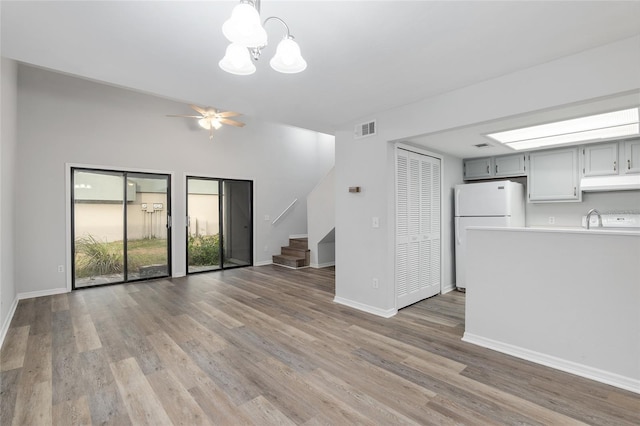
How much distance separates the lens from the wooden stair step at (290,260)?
682cm

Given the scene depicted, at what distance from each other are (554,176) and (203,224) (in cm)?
637

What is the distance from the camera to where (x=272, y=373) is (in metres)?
2.39

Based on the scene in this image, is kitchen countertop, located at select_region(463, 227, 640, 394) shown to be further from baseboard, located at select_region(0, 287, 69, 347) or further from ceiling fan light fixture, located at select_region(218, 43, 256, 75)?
baseboard, located at select_region(0, 287, 69, 347)

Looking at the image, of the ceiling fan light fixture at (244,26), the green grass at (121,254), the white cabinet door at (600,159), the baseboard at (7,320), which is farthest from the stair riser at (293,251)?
the ceiling fan light fixture at (244,26)

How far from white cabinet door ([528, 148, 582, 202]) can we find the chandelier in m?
4.40

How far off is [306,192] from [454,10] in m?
6.56

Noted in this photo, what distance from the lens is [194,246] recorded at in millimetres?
6320

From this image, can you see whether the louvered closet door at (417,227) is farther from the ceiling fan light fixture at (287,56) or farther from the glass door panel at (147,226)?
the glass door panel at (147,226)

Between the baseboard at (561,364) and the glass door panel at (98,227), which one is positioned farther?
the glass door panel at (98,227)

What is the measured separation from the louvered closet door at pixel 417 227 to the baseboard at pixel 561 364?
1118mm

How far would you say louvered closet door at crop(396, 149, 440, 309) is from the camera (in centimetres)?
389

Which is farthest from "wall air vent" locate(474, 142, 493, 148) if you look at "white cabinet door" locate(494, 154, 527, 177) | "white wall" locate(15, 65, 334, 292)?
"white wall" locate(15, 65, 334, 292)

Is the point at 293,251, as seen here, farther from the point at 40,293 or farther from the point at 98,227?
the point at 40,293

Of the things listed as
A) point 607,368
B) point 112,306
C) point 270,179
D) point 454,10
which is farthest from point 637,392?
point 270,179
